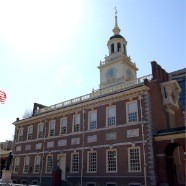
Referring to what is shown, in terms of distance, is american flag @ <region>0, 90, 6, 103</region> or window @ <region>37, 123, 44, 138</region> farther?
window @ <region>37, 123, 44, 138</region>

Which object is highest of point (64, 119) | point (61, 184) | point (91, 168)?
point (64, 119)

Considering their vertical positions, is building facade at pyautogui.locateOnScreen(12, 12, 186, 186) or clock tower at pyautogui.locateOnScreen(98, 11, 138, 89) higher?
clock tower at pyautogui.locateOnScreen(98, 11, 138, 89)

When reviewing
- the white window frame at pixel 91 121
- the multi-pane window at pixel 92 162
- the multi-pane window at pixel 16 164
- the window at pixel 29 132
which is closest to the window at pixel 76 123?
the white window frame at pixel 91 121

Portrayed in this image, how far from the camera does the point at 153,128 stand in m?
20.6

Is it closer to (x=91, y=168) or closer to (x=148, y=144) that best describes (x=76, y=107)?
(x=91, y=168)

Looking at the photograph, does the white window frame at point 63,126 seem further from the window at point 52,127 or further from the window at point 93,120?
the window at point 93,120

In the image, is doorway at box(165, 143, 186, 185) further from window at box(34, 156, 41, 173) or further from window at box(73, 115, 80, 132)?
window at box(34, 156, 41, 173)

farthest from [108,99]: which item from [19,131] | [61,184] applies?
[19,131]

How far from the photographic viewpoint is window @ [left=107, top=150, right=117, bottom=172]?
2171 centimetres

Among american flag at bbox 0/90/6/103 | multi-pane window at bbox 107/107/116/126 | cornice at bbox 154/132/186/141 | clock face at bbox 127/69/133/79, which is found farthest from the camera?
clock face at bbox 127/69/133/79

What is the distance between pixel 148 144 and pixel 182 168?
6196mm

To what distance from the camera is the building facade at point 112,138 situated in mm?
19875

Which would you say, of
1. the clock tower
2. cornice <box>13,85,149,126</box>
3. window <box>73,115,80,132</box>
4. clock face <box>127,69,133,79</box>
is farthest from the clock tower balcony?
window <box>73,115,80,132</box>

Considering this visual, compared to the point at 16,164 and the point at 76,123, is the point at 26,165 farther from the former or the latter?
the point at 76,123
